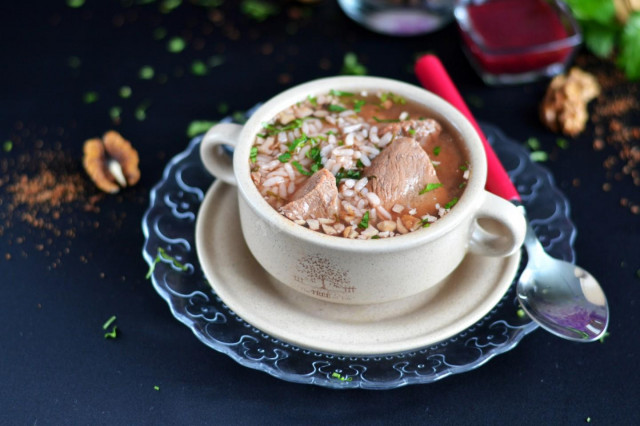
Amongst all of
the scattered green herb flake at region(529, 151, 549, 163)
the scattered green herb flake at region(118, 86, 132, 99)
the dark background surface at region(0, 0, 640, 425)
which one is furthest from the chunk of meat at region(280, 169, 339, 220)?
the scattered green herb flake at region(118, 86, 132, 99)

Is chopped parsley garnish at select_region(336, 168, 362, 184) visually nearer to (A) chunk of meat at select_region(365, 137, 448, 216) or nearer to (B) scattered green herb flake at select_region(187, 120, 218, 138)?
(A) chunk of meat at select_region(365, 137, 448, 216)

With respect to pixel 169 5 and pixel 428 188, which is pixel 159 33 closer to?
pixel 169 5

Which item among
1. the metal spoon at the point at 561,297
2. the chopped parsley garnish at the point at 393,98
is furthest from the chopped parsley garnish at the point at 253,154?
the metal spoon at the point at 561,297

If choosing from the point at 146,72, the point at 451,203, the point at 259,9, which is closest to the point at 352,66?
the point at 259,9

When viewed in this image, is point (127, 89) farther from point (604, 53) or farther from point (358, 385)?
point (604, 53)

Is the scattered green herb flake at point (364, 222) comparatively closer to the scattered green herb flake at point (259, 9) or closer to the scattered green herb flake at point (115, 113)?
the scattered green herb flake at point (115, 113)

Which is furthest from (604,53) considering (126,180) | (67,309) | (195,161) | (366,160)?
(67,309)
